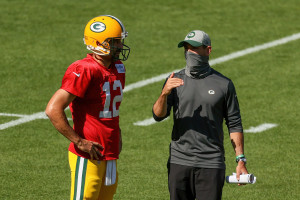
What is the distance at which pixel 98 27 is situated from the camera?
7652mm

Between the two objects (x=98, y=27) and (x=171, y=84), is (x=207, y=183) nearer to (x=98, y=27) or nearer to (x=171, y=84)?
(x=171, y=84)

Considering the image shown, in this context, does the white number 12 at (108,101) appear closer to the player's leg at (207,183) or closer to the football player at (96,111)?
the football player at (96,111)

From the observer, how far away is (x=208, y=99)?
7.51 meters

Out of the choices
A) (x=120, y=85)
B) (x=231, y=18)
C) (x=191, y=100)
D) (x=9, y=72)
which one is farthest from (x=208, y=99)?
(x=231, y=18)

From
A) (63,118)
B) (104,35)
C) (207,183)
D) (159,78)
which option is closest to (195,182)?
(207,183)

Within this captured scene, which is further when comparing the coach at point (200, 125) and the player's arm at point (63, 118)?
the coach at point (200, 125)

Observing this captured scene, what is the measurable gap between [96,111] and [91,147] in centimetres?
35

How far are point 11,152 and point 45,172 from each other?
3.32 ft

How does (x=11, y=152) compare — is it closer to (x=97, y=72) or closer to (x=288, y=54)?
(x=97, y=72)

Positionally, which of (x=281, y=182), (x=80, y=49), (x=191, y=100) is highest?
(x=80, y=49)

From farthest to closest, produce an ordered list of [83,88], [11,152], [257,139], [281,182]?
[257,139], [11,152], [281,182], [83,88]

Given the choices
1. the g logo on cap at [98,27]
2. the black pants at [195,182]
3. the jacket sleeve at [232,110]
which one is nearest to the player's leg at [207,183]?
the black pants at [195,182]

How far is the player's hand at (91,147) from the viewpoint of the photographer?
7379 mm

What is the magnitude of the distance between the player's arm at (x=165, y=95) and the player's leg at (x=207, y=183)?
630 mm
